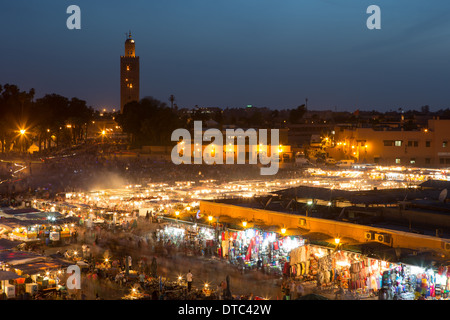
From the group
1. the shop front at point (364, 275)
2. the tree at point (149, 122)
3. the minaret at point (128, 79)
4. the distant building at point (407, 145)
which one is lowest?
the shop front at point (364, 275)

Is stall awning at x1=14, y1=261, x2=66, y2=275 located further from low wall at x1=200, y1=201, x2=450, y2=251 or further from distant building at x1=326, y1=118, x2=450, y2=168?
distant building at x1=326, y1=118, x2=450, y2=168

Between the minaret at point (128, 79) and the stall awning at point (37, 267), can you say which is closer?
the stall awning at point (37, 267)

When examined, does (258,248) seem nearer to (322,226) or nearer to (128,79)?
(322,226)

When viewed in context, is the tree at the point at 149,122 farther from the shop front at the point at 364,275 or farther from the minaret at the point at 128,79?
the shop front at the point at 364,275

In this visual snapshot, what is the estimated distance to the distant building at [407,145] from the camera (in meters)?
44.8

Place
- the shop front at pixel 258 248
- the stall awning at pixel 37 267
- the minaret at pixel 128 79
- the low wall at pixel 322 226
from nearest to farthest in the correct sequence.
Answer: the low wall at pixel 322 226 < the stall awning at pixel 37 267 < the shop front at pixel 258 248 < the minaret at pixel 128 79

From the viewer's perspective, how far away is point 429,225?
13.7 metres

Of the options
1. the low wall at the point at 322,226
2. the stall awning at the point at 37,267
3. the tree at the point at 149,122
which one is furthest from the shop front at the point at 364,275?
the tree at the point at 149,122

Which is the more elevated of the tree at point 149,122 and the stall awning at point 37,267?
the tree at point 149,122

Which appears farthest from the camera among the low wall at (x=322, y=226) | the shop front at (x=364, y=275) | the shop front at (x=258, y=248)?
the shop front at (x=258, y=248)

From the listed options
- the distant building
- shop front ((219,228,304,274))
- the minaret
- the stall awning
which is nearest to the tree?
the distant building

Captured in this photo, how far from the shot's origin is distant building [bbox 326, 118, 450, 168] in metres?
44.8
